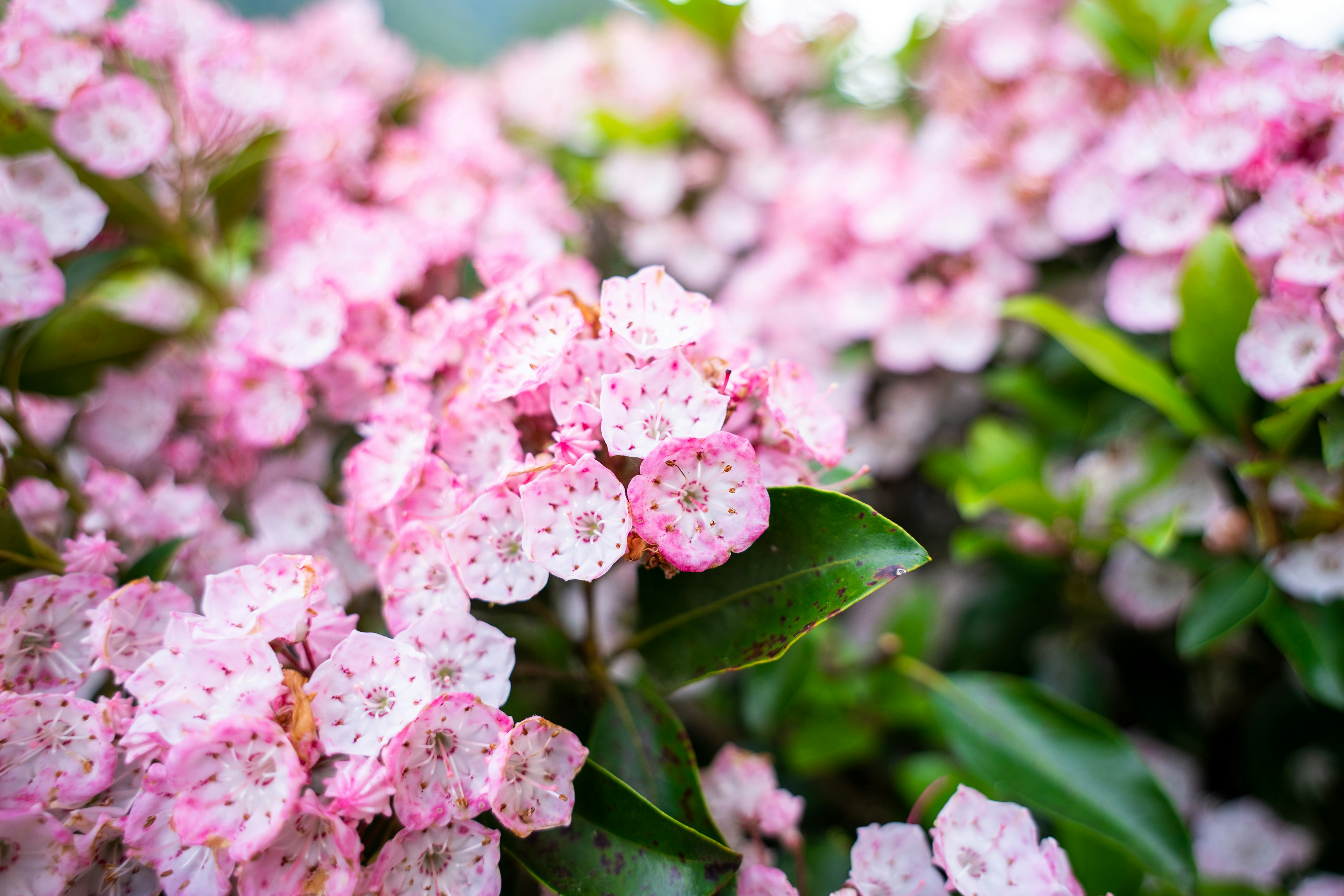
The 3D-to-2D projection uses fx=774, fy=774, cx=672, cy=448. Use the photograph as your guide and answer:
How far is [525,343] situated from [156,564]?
1.75 ft

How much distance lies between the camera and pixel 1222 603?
43.2 inches

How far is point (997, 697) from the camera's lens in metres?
1.18

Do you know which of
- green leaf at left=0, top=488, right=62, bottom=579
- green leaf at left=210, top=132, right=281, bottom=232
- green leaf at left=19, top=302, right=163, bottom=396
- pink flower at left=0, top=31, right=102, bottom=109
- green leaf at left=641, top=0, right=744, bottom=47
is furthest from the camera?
green leaf at left=641, top=0, right=744, bottom=47

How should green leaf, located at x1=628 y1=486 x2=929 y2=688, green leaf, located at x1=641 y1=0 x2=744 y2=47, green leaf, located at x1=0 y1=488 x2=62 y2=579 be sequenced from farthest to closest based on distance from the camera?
green leaf, located at x1=641 y1=0 x2=744 y2=47 → green leaf, located at x1=0 y1=488 x2=62 y2=579 → green leaf, located at x1=628 y1=486 x2=929 y2=688

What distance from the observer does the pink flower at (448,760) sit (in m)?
0.64

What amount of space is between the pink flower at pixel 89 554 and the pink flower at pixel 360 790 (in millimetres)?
473

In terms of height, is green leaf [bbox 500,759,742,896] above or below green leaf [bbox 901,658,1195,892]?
above

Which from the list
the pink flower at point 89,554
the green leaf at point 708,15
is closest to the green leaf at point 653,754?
the pink flower at point 89,554

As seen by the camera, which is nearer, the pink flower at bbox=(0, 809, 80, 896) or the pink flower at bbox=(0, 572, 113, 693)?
the pink flower at bbox=(0, 809, 80, 896)

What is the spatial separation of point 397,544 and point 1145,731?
1460 mm

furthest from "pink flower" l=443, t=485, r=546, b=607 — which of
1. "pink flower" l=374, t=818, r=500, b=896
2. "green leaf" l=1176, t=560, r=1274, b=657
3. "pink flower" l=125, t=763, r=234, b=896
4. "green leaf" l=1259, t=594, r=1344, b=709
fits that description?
"green leaf" l=1259, t=594, r=1344, b=709

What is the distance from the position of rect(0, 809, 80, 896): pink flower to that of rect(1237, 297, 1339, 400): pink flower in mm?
1438

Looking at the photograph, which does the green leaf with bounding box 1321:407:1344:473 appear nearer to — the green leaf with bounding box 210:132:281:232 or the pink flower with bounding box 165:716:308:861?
the pink flower with bounding box 165:716:308:861

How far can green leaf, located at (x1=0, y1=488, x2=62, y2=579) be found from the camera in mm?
847
